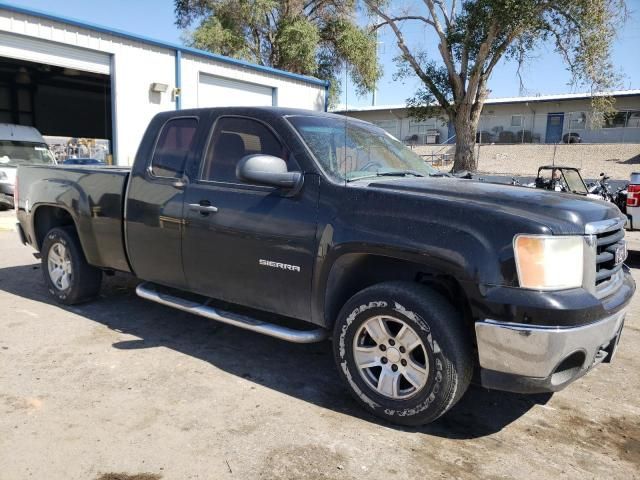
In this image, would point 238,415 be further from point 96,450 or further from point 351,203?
point 351,203

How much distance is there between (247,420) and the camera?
324cm

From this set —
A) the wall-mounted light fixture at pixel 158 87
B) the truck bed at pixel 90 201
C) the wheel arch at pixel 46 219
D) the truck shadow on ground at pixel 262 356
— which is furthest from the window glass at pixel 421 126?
the truck bed at pixel 90 201

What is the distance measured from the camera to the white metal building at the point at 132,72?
11.9m

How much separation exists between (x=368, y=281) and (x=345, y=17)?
22.3 meters

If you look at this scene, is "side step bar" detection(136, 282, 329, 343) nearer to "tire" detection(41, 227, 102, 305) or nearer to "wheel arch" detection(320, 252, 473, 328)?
"wheel arch" detection(320, 252, 473, 328)

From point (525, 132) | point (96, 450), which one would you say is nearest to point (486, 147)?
point (525, 132)

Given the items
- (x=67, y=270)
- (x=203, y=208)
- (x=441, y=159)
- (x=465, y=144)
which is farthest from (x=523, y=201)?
(x=441, y=159)

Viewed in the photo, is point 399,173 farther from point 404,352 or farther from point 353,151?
point 404,352

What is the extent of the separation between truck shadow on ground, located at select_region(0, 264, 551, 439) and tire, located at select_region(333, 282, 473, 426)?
18cm

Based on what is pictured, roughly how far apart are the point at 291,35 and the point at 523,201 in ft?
67.3

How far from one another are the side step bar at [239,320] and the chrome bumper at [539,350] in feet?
3.73

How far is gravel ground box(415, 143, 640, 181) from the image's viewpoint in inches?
1140

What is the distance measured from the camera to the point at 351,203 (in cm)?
331

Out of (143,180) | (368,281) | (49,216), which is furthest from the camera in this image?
(49,216)
